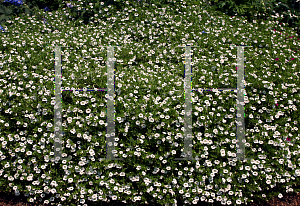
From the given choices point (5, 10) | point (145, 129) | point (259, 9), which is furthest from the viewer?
point (259, 9)

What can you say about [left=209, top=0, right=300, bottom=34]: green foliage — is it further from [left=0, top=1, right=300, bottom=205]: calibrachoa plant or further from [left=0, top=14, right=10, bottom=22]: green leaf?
[left=0, top=14, right=10, bottom=22]: green leaf

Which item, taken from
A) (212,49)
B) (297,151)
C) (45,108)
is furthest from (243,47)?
(45,108)

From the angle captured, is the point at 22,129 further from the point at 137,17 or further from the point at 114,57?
the point at 137,17

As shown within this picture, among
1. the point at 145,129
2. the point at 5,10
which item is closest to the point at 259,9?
the point at 145,129

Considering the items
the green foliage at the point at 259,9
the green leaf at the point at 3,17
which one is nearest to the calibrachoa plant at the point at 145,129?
the green leaf at the point at 3,17

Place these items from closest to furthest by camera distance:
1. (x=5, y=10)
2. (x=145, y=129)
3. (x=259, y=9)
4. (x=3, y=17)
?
1. (x=145, y=129)
2. (x=3, y=17)
3. (x=5, y=10)
4. (x=259, y=9)

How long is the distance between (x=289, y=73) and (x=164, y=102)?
2.92 meters

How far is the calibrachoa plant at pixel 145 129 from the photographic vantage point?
4250mm

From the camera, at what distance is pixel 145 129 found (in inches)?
181

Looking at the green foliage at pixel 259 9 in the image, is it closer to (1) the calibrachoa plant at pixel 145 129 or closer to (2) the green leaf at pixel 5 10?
(1) the calibrachoa plant at pixel 145 129

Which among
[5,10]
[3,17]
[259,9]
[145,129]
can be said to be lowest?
[145,129]

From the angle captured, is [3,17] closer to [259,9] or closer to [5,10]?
[5,10]

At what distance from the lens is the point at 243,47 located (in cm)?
661

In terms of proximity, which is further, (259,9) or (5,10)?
(259,9)
